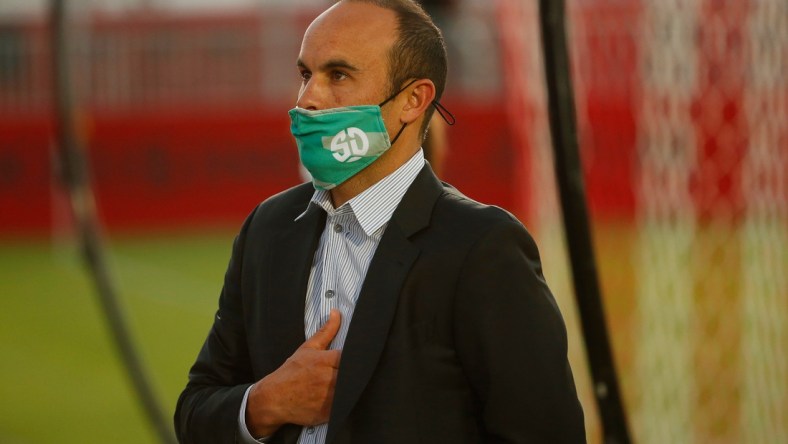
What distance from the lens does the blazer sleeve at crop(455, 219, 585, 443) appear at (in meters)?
1.51

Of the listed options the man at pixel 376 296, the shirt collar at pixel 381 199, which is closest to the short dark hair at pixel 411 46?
the man at pixel 376 296

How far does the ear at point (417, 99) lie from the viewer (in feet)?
5.52

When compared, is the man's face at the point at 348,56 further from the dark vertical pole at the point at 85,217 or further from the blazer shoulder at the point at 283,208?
the dark vertical pole at the point at 85,217

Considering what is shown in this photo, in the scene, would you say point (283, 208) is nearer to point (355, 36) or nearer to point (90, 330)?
point (355, 36)

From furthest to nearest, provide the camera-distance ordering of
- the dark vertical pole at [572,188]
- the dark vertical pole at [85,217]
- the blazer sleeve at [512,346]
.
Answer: the dark vertical pole at [85,217] → the dark vertical pole at [572,188] → the blazer sleeve at [512,346]

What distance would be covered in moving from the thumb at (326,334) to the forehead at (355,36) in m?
0.35

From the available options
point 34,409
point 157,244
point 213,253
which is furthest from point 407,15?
point 157,244

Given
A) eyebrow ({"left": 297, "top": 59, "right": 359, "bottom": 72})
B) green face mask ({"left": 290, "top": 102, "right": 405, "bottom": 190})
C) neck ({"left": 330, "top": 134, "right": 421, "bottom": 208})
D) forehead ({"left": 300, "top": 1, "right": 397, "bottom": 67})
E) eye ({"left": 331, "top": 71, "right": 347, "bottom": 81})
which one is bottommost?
neck ({"left": 330, "top": 134, "right": 421, "bottom": 208})

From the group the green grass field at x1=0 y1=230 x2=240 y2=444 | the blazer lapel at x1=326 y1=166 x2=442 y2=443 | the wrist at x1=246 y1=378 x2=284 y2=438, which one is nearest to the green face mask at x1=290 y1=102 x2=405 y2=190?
the blazer lapel at x1=326 y1=166 x2=442 y2=443

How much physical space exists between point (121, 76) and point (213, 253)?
310 centimetres

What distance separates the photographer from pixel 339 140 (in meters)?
1.67

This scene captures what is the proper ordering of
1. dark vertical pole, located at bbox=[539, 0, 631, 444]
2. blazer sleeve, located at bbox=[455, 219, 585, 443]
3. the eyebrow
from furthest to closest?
dark vertical pole, located at bbox=[539, 0, 631, 444], the eyebrow, blazer sleeve, located at bbox=[455, 219, 585, 443]

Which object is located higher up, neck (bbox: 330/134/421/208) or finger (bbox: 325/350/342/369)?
neck (bbox: 330/134/421/208)

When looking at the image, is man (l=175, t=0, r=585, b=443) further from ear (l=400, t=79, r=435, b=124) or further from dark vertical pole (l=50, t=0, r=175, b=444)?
dark vertical pole (l=50, t=0, r=175, b=444)
